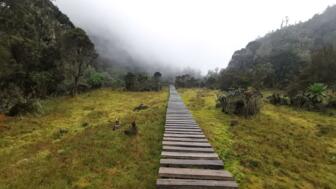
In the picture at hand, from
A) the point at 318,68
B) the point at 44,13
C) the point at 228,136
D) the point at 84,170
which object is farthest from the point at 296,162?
the point at 44,13

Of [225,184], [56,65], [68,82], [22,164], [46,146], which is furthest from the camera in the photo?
[68,82]

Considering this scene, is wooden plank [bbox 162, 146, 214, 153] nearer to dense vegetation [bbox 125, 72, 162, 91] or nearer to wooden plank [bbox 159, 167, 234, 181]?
wooden plank [bbox 159, 167, 234, 181]

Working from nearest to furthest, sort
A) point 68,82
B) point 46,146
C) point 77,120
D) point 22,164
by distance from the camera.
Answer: point 22,164 → point 46,146 → point 77,120 → point 68,82

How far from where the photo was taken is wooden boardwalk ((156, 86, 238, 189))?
6164 mm

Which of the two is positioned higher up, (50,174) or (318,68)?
(318,68)

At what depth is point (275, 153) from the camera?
399 inches

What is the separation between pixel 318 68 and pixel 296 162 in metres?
31.3

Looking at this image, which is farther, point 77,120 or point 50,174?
point 77,120

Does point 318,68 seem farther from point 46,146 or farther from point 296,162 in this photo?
point 46,146

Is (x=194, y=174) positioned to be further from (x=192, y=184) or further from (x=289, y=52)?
(x=289, y=52)

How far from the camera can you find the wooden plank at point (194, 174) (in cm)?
657

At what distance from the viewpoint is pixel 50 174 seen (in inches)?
294

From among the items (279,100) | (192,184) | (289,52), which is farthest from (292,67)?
(192,184)

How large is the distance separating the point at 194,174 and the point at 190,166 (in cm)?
66
